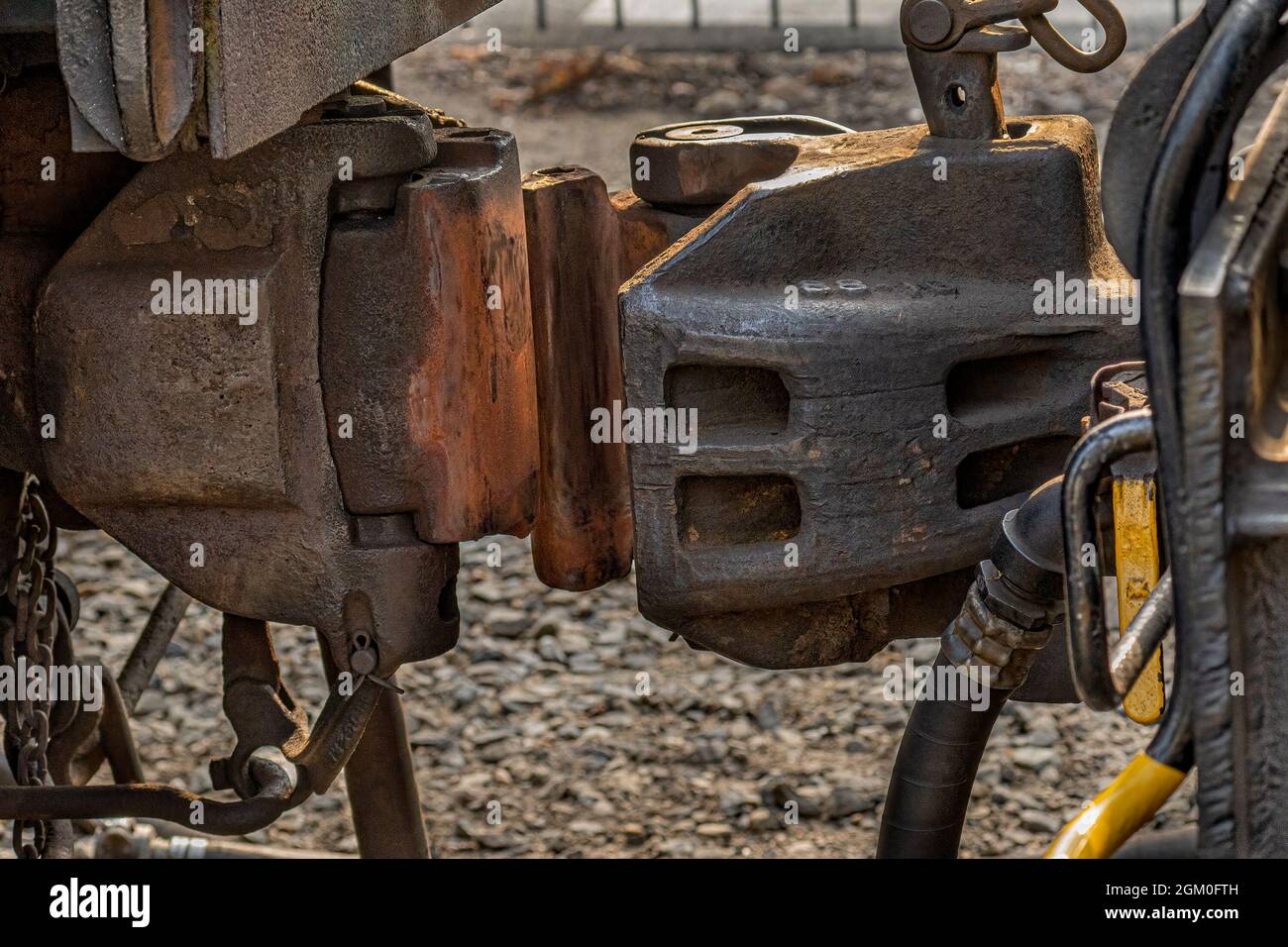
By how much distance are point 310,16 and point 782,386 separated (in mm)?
531

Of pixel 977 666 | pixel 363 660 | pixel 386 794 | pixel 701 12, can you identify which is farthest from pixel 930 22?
pixel 701 12

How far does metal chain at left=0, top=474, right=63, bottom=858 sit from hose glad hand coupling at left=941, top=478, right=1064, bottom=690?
100 centimetres

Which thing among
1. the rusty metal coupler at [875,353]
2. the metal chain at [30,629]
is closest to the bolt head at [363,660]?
the rusty metal coupler at [875,353]

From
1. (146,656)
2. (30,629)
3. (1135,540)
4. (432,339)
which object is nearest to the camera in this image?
(1135,540)

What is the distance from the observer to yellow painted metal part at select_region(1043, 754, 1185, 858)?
3.57ft

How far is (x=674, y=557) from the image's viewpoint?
1.63m

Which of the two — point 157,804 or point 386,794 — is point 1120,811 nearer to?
point 157,804

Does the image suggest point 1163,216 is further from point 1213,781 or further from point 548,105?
point 548,105

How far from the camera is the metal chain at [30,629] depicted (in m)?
1.90

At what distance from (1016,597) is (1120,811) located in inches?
16.2

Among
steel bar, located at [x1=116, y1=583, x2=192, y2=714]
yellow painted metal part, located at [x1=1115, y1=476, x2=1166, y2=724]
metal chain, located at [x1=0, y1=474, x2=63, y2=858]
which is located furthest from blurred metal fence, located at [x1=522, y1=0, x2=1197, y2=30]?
yellow painted metal part, located at [x1=1115, y1=476, x2=1166, y2=724]

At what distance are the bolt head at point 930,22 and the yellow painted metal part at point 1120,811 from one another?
80cm

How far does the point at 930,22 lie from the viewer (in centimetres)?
164

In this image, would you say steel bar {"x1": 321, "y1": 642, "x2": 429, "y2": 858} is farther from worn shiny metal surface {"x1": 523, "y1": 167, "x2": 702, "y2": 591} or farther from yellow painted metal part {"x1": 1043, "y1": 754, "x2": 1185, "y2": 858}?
yellow painted metal part {"x1": 1043, "y1": 754, "x2": 1185, "y2": 858}
